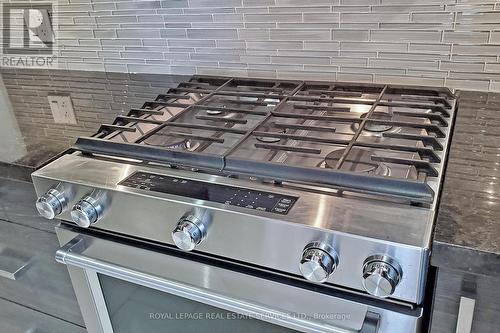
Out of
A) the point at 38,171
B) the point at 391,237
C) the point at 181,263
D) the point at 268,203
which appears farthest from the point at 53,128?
the point at 391,237

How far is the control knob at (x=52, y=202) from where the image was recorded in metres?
0.88

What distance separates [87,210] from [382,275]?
543mm

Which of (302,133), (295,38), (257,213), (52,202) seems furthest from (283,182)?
(295,38)

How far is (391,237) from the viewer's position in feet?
2.09

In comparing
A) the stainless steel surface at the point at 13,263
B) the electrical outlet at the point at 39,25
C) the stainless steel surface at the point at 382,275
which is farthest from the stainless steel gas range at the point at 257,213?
the electrical outlet at the point at 39,25

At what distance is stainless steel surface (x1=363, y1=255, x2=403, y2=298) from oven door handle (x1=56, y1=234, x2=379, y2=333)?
73 millimetres

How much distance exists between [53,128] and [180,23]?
0.51m

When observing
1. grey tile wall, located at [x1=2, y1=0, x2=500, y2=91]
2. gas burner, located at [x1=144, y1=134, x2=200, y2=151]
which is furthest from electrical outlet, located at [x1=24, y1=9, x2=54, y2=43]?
gas burner, located at [x1=144, y1=134, x2=200, y2=151]

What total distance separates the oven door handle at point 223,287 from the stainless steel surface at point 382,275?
0.07 metres

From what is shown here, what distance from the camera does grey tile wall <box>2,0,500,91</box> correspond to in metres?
1.08

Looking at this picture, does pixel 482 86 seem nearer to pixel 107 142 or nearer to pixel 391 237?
pixel 391 237

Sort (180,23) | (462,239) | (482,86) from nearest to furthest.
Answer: (462,239), (482,86), (180,23)

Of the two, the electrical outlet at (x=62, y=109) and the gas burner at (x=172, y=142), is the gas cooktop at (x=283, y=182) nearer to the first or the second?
the gas burner at (x=172, y=142)

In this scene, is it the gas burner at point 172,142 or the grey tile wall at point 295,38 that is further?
the grey tile wall at point 295,38
